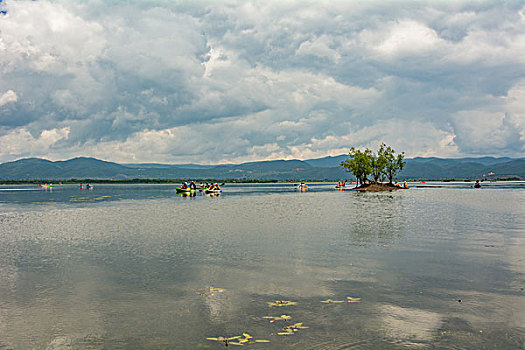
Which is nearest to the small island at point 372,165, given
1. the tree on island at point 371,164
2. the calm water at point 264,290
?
the tree on island at point 371,164

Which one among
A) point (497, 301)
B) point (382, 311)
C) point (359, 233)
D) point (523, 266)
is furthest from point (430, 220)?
point (382, 311)

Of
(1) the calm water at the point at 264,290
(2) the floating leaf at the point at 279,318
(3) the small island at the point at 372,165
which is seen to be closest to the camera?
(1) the calm water at the point at 264,290

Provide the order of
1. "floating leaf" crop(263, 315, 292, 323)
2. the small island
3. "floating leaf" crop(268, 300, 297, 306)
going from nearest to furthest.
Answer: "floating leaf" crop(263, 315, 292, 323)
"floating leaf" crop(268, 300, 297, 306)
the small island

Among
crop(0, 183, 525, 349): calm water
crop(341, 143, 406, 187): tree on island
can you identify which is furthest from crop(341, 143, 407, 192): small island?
crop(0, 183, 525, 349): calm water

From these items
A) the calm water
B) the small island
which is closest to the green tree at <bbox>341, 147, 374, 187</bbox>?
the small island

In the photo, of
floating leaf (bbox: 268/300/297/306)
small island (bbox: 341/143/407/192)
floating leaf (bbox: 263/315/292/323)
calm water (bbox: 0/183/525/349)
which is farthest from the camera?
small island (bbox: 341/143/407/192)

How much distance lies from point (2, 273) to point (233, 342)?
1817 cm

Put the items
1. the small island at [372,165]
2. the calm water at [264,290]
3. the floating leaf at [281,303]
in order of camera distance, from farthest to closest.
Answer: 1. the small island at [372,165]
2. the floating leaf at [281,303]
3. the calm water at [264,290]

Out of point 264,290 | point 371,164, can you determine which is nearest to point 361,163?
point 371,164

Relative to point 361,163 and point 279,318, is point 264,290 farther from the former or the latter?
point 361,163

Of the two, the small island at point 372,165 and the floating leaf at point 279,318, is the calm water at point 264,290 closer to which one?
the floating leaf at point 279,318

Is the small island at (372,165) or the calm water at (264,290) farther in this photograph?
the small island at (372,165)

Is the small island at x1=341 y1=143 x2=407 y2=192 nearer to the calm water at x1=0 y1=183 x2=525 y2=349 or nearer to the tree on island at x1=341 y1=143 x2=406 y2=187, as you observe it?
the tree on island at x1=341 y1=143 x2=406 y2=187

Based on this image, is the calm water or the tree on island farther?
the tree on island
